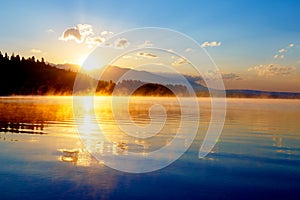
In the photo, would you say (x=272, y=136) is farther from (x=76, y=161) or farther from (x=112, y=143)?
(x=76, y=161)

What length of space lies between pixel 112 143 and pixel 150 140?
3.45m

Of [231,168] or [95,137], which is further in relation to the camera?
[95,137]

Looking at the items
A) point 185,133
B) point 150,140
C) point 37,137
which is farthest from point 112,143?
point 185,133

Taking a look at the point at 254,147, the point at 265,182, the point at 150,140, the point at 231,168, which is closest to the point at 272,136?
the point at 254,147

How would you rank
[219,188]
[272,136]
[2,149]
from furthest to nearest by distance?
[272,136] → [2,149] → [219,188]

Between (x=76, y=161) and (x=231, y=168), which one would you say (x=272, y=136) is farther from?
(x=76, y=161)

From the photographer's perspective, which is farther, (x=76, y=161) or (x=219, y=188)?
(x=76, y=161)

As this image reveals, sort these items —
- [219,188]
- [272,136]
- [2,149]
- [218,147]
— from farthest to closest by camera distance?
[272,136] → [218,147] → [2,149] → [219,188]

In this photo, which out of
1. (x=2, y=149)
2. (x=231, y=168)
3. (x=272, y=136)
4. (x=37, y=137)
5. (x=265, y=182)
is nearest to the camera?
(x=265, y=182)

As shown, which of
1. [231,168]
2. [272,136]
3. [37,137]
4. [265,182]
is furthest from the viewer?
[272,136]

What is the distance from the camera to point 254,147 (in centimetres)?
2509

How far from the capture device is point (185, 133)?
32062 millimetres

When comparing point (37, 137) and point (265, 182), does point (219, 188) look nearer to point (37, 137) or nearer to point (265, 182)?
point (265, 182)

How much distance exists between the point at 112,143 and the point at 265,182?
1279 centimetres
